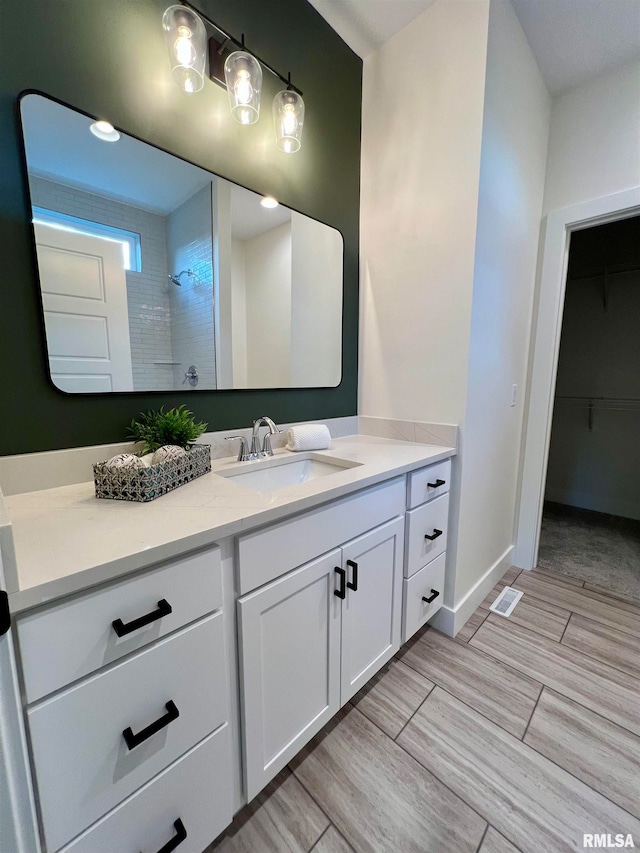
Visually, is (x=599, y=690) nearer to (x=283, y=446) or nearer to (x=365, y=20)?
(x=283, y=446)

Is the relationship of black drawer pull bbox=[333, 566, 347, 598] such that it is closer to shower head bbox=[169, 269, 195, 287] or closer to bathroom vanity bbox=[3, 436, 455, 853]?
bathroom vanity bbox=[3, 436, 455, 853]

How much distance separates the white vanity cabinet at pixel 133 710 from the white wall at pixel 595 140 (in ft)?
8.32

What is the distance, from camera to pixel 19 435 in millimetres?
908

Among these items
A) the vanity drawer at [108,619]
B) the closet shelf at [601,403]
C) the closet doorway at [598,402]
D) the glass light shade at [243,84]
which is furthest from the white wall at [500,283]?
the closet shelf at [601,403]

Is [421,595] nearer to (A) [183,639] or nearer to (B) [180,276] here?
(A) [183,639]

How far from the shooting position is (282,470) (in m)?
1.35

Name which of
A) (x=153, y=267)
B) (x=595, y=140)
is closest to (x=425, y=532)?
(x=153, y=267)

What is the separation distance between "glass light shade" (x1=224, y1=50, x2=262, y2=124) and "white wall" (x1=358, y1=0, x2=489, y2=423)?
73 centimetres

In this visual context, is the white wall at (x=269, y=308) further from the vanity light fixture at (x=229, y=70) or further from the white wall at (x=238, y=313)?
the vanity light fixture at (x=229, y=70)

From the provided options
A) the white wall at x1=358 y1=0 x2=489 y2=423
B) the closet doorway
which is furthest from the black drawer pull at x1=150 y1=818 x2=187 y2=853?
the closet doorway

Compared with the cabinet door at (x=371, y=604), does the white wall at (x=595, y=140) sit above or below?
above

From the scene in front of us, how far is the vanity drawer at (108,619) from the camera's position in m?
0.51

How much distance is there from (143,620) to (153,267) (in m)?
1.02

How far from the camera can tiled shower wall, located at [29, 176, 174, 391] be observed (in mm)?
1032
